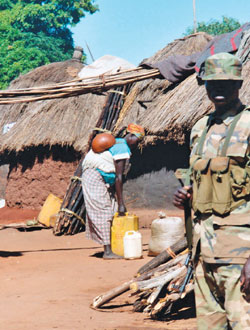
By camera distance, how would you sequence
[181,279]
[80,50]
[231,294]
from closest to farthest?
[231,294]
[181,279]
[80,50]

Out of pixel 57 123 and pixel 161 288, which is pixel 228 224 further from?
pixel 57 123

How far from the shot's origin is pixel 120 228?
7770mm

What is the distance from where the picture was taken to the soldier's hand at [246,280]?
8.46 feet

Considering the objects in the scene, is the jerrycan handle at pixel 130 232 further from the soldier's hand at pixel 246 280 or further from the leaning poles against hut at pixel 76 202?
the soldier's hand at pixel 246 280

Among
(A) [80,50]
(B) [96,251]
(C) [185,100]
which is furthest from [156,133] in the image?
(A) [80,50]

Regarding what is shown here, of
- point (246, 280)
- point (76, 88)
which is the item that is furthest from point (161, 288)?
point (76, 88)

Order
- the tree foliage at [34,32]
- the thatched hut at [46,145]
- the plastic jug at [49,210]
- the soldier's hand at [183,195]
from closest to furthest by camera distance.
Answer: the soldier's hand at [183,195]
the plastic jug at [49,210]
the thatched hut at [46,145]
the tree foliage at [34,32]

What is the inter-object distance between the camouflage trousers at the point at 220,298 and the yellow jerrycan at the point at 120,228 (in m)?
4.88

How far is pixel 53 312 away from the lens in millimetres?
4859

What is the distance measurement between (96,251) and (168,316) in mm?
4097

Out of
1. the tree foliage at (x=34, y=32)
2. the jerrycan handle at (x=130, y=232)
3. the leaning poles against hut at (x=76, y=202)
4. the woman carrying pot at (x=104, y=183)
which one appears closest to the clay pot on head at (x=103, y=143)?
the woman carrying pot at (x=104, y=183)

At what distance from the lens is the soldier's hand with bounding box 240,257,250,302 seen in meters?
2.58

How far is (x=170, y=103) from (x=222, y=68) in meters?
7.44

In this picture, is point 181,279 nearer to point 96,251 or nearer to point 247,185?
point 247,185
